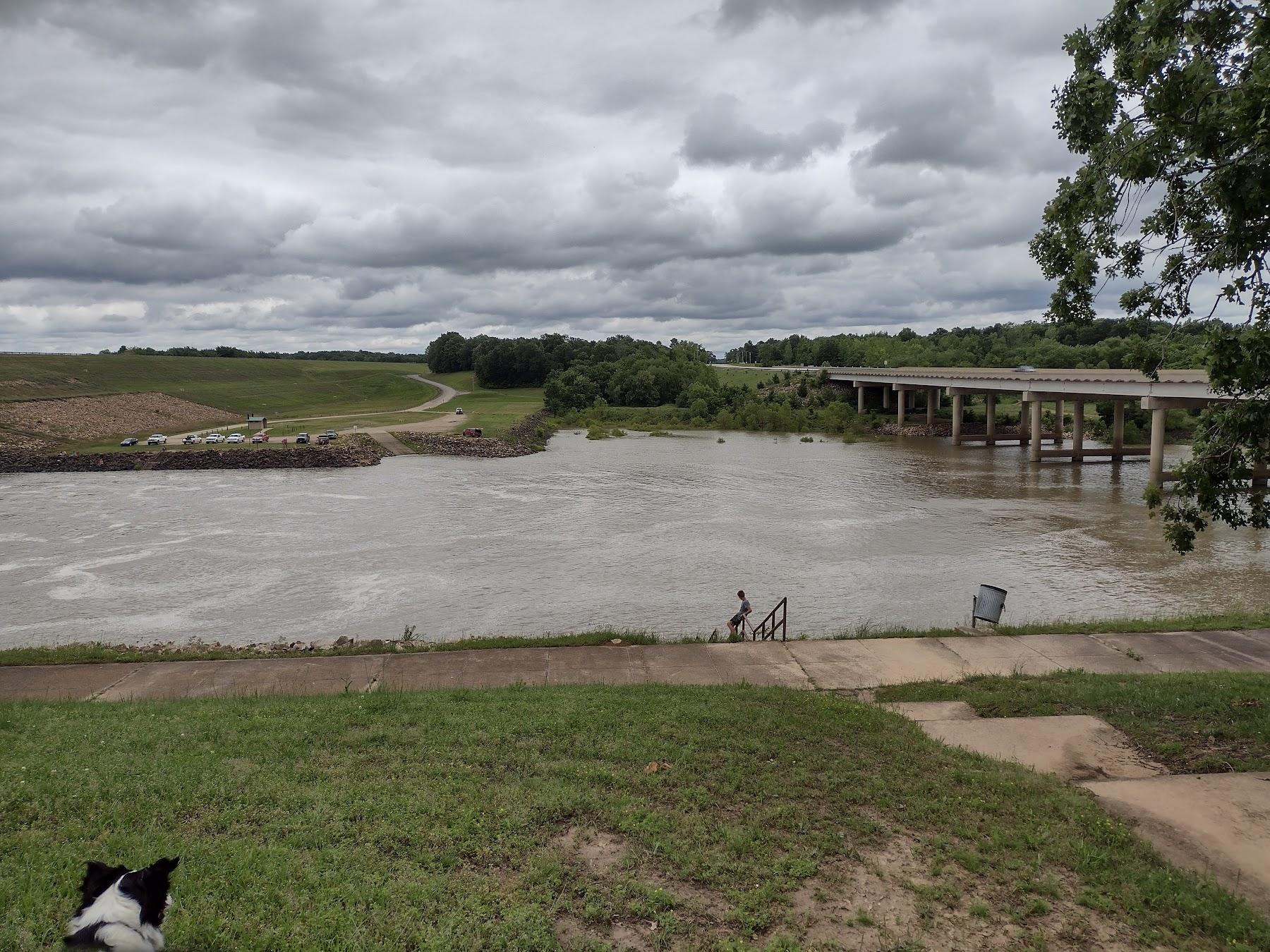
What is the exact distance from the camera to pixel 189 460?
61656 millimetres

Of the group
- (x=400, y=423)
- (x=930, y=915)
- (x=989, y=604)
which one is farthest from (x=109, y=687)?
(x=400, y=423)

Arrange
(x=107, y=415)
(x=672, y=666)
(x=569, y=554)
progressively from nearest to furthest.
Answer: (x=672, y=666) → (x=569, y=554) → (x=107, y=415)

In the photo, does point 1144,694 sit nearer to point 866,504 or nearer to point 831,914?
point 831,914

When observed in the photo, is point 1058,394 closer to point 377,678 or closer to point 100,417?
point 377,678

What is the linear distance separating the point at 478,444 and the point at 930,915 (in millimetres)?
69631

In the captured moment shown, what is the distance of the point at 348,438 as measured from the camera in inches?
2945

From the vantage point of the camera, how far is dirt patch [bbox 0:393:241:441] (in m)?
75.6

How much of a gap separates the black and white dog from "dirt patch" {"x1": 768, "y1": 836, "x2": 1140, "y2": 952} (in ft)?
13.6

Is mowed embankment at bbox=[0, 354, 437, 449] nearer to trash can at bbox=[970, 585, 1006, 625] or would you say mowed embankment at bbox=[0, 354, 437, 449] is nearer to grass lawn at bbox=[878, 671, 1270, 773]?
trash can at bbox=[970, 585, 1006, 625]

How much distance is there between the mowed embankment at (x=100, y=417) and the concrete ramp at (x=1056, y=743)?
78.7 meters

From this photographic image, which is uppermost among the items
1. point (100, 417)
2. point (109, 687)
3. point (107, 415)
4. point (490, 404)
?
point (490, 404)

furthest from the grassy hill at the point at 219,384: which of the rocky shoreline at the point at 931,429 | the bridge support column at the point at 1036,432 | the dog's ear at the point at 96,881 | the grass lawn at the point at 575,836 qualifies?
the dog's ear at the point at 96,881

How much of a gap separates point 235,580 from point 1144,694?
26163 millimetres

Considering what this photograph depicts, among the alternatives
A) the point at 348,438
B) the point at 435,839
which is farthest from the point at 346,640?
the point at 348,438
